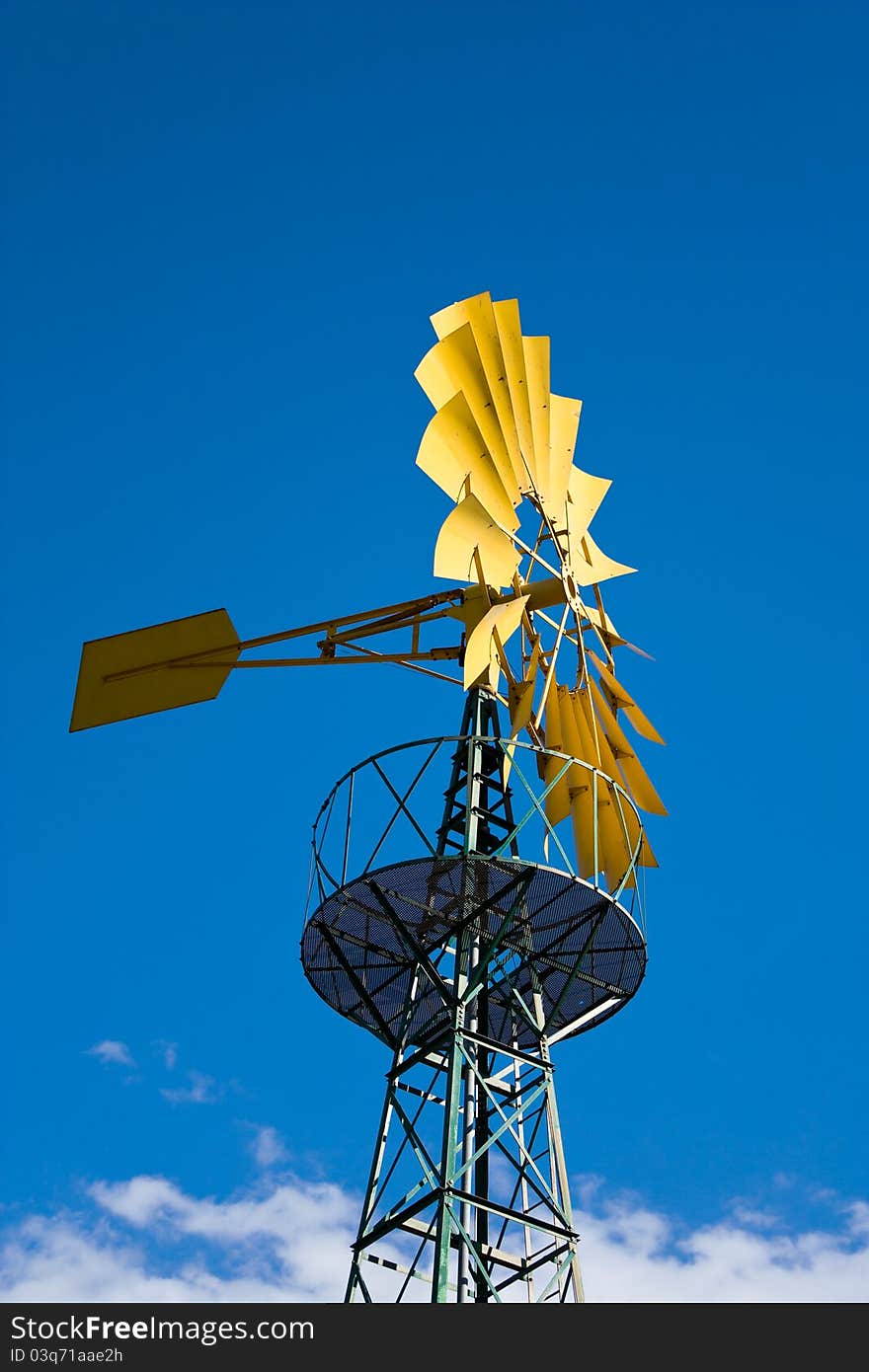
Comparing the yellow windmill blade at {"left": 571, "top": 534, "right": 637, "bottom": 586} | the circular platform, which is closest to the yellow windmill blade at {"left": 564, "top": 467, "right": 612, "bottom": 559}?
the yellow windmill blade at {"left": 571, "top": 534, "right": 637, "bottom": 586}

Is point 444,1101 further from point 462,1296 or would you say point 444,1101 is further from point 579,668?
point 579,668

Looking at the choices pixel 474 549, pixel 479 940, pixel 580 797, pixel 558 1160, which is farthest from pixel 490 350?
pixel 558 1160

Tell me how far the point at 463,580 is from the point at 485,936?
3.81 meters

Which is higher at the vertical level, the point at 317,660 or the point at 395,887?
the point at 317,660

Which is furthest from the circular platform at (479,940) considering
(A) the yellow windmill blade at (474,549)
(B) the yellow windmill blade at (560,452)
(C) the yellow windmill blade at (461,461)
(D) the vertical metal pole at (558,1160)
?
(B) the yellow windmill blade at (560,452)

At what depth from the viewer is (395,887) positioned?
15.6 m

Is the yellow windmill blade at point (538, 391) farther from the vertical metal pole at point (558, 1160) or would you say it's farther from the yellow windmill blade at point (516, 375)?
the vertical metal pole at point (558, 1160)

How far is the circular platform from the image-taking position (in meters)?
15.4

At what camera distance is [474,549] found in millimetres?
17062

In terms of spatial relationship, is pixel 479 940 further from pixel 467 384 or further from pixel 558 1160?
pixel 467 384

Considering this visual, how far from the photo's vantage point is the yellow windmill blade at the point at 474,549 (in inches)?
657

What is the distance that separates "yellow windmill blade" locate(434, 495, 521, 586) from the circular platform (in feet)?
10.8

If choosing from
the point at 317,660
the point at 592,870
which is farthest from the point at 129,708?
the point at 592,870
